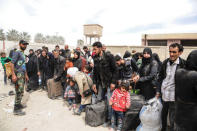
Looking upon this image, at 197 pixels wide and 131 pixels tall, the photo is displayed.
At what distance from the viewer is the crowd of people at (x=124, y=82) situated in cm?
151

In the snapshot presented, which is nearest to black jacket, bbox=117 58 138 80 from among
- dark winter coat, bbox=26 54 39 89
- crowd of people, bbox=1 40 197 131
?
crowd of people, bbox=1 40 197 131

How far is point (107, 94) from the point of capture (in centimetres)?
313

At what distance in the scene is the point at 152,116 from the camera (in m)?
2.26

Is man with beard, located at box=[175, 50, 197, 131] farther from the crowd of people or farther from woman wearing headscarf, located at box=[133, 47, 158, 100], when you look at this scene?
woman wearing headscarf, located at box=[133, 47, 158, 100]

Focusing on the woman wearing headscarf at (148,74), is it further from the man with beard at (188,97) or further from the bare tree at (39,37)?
the bare tree at (39,37)

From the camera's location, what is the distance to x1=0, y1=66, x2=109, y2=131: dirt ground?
2898 mm

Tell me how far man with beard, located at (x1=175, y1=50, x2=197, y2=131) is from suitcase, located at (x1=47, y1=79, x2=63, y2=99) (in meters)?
4.12

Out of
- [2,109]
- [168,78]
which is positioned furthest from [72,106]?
[168,78]

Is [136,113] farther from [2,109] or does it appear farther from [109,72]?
[2,109]

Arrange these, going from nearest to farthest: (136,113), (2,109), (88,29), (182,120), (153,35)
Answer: (182,120), (136,113), (2,109), (153,35), (88,29)

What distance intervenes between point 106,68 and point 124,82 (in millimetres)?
543

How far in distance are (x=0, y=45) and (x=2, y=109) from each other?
14.8 metres

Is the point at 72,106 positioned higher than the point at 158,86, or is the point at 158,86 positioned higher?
the point at 158,86

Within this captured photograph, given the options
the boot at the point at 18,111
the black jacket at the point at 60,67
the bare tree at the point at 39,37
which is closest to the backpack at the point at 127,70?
the black jacket at the point at 60,67
